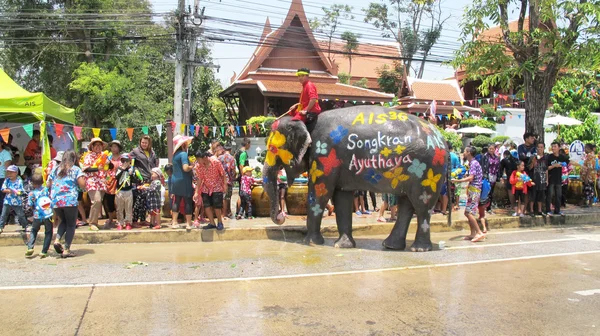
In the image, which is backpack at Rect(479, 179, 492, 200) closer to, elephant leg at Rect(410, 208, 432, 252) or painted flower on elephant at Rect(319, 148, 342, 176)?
elephant leg at Rect(410, 208, 432, 252)

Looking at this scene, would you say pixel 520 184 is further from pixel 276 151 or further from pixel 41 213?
pixel 41 213

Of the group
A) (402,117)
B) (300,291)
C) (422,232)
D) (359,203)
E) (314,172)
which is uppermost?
(402,117)

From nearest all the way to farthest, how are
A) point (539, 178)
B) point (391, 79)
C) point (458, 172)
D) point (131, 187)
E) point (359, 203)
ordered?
point (131, 187), point (539, 178), point (458, 172), point (359, 203), point (391, 79)

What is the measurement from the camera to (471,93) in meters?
37.2

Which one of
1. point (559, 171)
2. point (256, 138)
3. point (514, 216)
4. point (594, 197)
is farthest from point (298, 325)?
point (256, 138)

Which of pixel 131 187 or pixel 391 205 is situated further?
pixel 391 205

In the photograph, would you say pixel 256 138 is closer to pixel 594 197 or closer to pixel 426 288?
pixel 594 197

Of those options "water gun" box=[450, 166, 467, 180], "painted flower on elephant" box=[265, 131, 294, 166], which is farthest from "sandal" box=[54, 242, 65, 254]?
"water gun" box=[450, 166, 467, 180]

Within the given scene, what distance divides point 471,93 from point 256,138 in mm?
21291

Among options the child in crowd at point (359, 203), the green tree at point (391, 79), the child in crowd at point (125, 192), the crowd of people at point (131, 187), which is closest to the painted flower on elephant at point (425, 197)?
the crowd of people at point (131, 187)

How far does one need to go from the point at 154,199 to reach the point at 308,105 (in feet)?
11.0

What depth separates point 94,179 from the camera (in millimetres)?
8906

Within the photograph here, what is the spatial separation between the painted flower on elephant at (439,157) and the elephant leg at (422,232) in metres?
0.75

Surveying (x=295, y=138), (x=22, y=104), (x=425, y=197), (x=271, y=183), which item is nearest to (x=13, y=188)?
(x=22, y=104)
